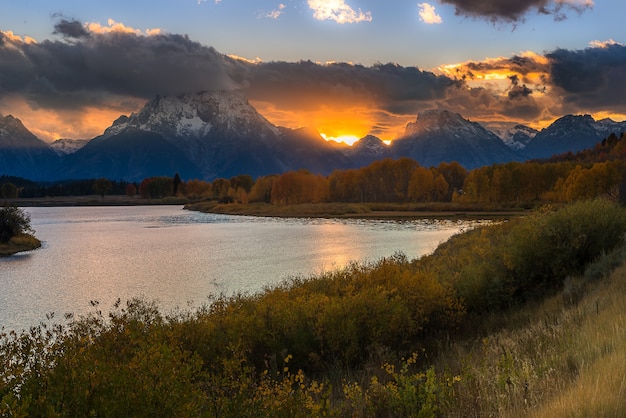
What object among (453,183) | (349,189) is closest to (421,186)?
(453,183)

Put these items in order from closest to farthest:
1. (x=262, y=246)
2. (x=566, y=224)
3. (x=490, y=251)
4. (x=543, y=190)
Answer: (x=566, y=224)
(x=490, y=251)
(x=262, y=246)
(x=543, y=190)

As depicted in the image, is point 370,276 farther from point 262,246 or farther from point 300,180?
point 300,180

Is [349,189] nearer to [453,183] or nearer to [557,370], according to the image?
[453,183]

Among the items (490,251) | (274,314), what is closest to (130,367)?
(274,314)

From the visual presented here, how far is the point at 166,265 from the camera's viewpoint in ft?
144

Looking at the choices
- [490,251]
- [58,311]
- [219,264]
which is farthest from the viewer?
[219,264]

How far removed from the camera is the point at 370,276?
66.8 feet

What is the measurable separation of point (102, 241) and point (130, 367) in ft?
212

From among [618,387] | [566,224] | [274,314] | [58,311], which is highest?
[566,224]

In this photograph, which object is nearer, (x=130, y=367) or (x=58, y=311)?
(x=130, y=367)

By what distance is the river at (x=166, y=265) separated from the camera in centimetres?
2978

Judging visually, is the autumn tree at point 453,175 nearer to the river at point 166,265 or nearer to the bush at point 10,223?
the river at point 166,265

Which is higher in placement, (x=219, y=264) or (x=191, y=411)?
(x=191, y=411)

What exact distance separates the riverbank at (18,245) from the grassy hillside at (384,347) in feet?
141
